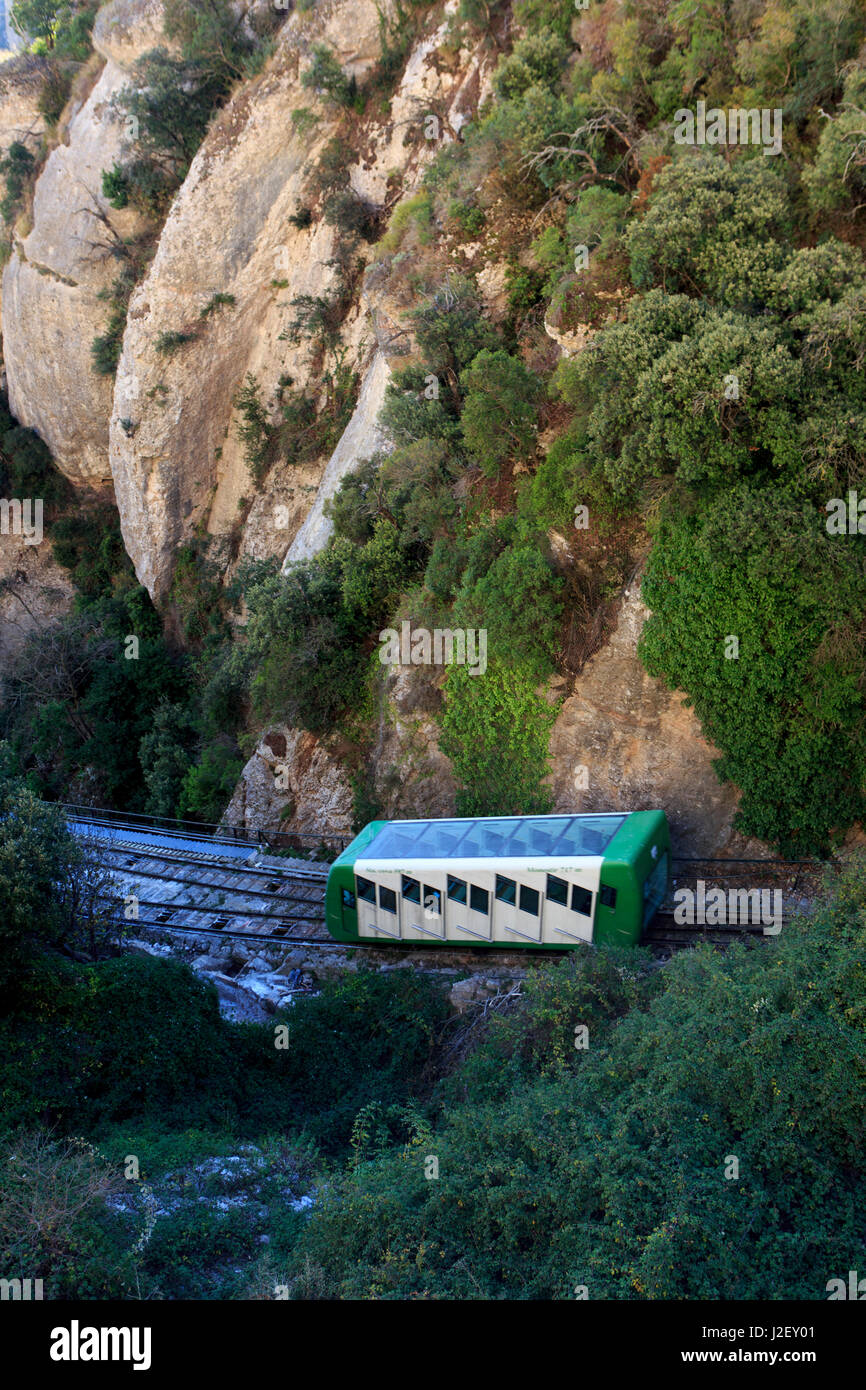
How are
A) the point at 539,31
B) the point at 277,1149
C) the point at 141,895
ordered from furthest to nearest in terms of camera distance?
1. the point at 539,31
2. the point at 141,895
3. the point at 277,1149

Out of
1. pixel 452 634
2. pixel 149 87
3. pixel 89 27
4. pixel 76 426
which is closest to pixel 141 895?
pixel 452 634

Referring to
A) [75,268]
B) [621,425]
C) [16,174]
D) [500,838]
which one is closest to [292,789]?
[500,838]

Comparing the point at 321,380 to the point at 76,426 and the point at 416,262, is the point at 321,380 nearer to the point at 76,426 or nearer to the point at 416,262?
the point at 416,262

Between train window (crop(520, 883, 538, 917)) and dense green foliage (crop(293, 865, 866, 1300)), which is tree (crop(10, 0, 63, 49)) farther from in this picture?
dense green foliage (crop(293, 865, 866, 1300))

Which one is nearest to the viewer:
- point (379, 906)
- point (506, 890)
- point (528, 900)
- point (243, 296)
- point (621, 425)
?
point (528, 900)

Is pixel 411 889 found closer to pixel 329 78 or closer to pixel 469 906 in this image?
pixel 469 906

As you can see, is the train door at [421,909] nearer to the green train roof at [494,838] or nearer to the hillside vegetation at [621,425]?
the green train roof at [494,838]
